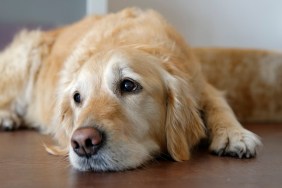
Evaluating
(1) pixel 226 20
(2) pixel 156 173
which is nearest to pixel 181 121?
(2) pixel 156 173

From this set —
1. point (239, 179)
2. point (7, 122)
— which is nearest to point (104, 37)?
point (7, 122)

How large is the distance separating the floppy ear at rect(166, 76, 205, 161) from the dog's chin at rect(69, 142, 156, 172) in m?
0.25

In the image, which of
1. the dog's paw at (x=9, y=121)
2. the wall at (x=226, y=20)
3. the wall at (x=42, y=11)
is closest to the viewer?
the dog's paw at (x=9, y=121)

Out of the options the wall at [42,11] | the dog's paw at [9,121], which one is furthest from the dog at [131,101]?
the wall at [42,11]

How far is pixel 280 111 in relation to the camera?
3.66m

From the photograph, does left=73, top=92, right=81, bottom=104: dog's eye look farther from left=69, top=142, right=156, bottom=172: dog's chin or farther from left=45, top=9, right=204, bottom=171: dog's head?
left=69, top=142, right=156, bottom=172: dog's chin

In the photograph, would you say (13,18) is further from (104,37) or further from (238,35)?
(238,35)

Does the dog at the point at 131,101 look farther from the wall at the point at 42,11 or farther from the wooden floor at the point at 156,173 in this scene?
the wall at the point at 42,11

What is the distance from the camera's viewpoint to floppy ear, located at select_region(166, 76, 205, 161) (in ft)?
6.98

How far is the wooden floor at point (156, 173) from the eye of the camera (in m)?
1.71

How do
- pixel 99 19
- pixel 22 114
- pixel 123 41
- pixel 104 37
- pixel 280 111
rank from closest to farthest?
1. pixel 123 41
2. pixel 104 37
3. pixel 99 19
4. pixel 22 114
5. pixel 280 111

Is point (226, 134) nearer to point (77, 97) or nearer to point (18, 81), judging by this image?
point (77, 97)

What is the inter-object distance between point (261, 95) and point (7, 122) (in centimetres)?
173

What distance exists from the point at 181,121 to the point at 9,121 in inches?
53.5
